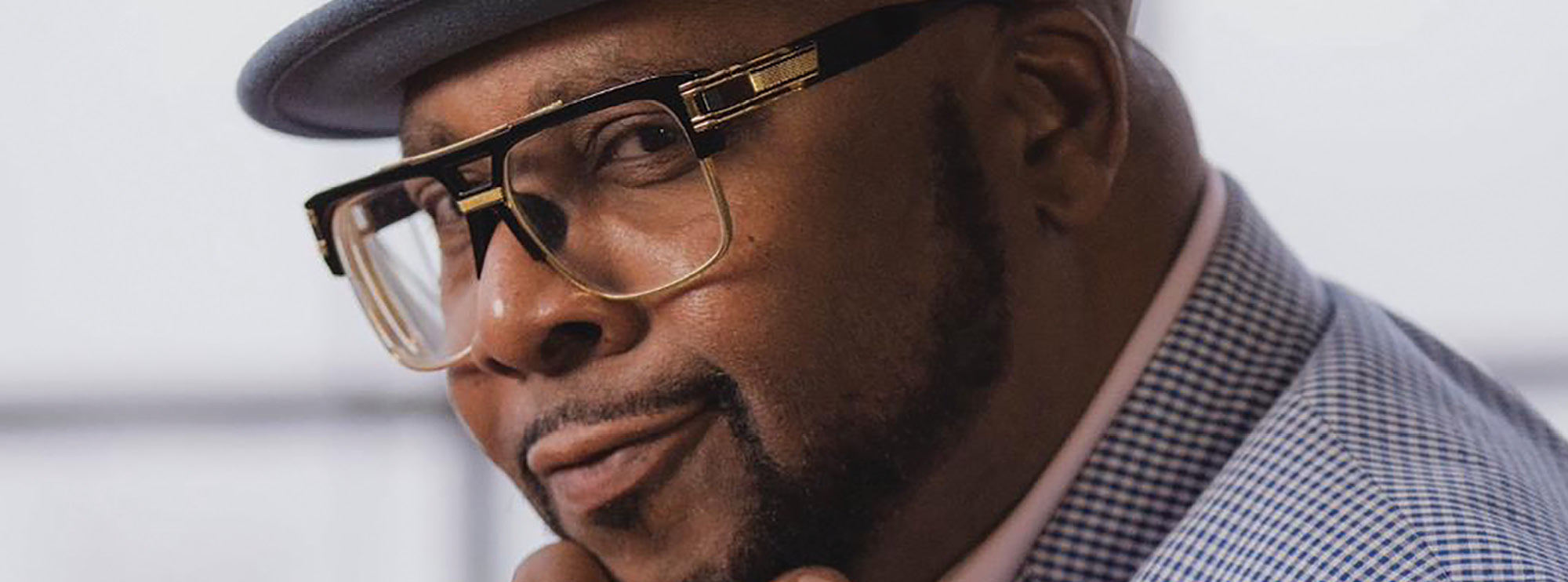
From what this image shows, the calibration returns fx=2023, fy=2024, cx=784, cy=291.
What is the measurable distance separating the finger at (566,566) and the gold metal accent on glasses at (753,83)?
33cm

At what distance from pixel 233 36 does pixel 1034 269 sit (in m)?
2.42

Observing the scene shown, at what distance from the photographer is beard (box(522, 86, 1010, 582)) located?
50.7 inches

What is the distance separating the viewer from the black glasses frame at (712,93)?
1246mm

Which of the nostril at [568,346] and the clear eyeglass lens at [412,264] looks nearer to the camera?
the nostril at [568,346]

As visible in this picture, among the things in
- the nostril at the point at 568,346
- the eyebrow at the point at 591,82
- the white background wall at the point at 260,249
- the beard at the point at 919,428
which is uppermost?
the eyebrow at the point at 591,82

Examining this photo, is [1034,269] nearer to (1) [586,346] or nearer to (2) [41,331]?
(1) [586,346]

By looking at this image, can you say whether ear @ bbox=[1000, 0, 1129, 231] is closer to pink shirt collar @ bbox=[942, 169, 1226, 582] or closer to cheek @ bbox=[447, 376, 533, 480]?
pink shirt collar @ bbox=[942, 169, 1226, 582]

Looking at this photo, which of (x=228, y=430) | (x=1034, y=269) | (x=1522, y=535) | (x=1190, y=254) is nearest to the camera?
(x=1522, y=535)

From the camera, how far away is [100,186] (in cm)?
351

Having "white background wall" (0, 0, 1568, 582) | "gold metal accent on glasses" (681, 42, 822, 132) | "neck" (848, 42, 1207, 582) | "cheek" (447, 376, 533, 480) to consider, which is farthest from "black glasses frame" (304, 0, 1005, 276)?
"white background wall" (0, 0, 1568, 582)

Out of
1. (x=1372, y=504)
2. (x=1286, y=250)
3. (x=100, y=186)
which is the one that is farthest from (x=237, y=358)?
(x=1372, y=504)

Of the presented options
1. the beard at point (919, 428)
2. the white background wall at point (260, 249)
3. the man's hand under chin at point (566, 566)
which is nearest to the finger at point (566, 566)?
the man's hand under chin at point (566, 566)

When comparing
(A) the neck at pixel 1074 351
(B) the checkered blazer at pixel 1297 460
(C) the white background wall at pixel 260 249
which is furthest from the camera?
(C) the white background wall at pixel 260 249

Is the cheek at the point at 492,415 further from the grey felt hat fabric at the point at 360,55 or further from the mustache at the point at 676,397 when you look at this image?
the grey felt hat fabric at the point at 360,55
